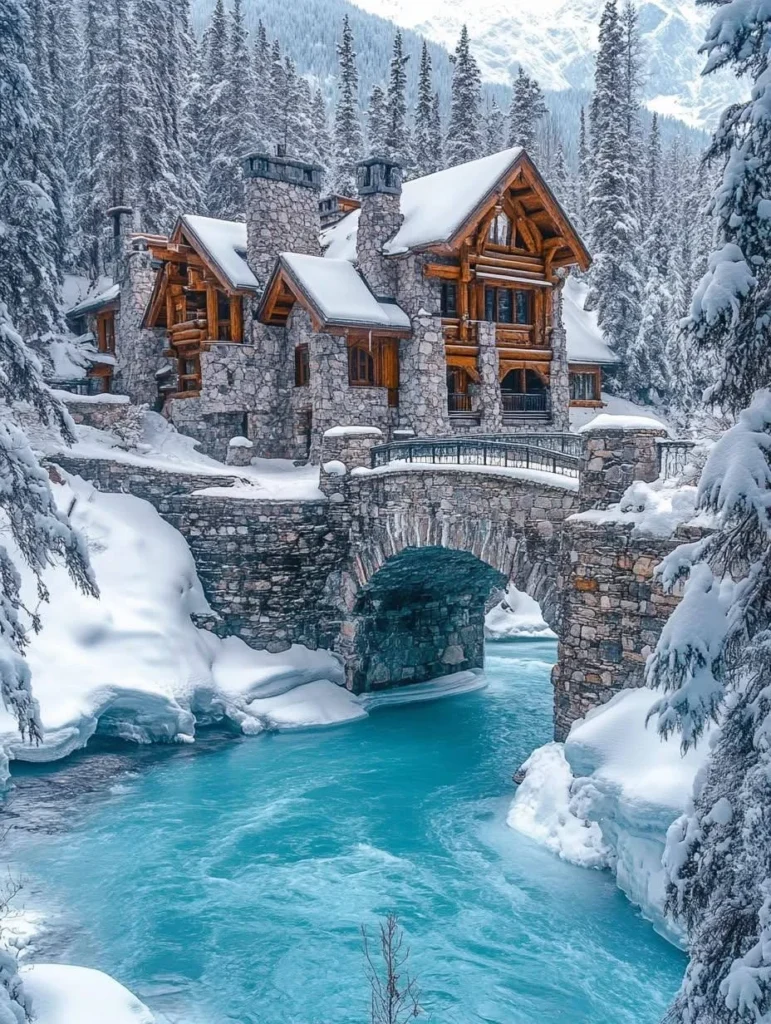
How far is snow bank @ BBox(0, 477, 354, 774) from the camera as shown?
18.5m

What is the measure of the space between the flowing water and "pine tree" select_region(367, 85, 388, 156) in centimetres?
4087

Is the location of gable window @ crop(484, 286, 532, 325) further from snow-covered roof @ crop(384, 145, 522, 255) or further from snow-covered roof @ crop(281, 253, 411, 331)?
snow-covered roof @ crop(281, 253, 411, 331)

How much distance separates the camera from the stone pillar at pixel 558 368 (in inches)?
1283

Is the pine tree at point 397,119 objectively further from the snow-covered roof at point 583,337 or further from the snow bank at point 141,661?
the snow bank at point 141,661

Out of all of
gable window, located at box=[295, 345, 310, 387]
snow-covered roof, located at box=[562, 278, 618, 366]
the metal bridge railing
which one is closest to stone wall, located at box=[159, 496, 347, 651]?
the metal bridge railing

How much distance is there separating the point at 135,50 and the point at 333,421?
24.1 meters

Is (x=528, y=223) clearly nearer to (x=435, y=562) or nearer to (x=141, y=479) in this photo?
Result: (x=435, y=562)

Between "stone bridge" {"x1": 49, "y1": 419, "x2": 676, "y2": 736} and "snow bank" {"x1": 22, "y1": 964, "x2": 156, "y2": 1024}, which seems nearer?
"snow bank" {"x1": 22, "y1": 964, "x2": 156, "y2": 1024}

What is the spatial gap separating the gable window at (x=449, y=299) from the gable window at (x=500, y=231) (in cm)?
199

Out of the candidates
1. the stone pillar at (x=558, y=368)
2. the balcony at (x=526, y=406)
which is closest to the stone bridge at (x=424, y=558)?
the balcony at (x=526, y=406)

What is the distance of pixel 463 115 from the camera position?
1951 inches

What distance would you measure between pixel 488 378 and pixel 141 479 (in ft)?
40.4

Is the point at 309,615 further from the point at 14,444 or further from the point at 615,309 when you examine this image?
the point at 615,309

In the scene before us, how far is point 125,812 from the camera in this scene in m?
16.2
